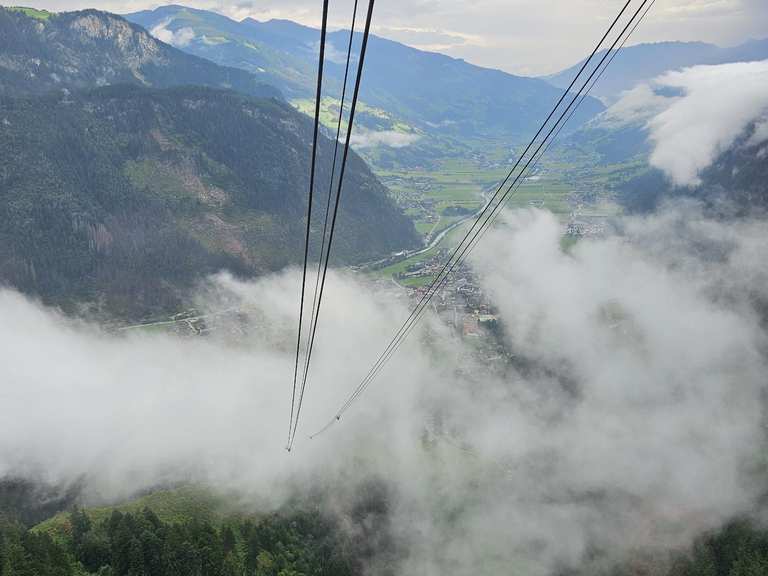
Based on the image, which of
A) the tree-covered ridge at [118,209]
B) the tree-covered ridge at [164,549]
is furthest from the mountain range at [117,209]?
the tree-covered ridge at [164,549]

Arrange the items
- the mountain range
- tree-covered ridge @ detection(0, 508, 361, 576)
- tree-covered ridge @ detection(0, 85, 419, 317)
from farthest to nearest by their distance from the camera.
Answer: tree-covered ridge @ detection(0, 85, 419, 317) < the mountain range < tree-covered ridge @ detection(0, 508, 361, 576)

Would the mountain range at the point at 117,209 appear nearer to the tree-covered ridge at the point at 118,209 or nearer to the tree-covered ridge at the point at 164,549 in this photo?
the tree-covered ridge at the point at 118,209

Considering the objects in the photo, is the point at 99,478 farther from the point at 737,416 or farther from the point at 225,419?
the point at 737,416

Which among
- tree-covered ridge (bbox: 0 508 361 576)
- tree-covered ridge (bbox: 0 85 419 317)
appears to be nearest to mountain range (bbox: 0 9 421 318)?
tree-covered ridge (bbox: 0 85 419 317)

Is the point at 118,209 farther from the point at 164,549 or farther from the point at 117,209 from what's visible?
the point at 164,549

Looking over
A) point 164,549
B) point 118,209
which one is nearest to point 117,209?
point 118,209

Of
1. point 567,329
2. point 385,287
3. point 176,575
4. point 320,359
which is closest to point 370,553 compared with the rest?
point 176,575

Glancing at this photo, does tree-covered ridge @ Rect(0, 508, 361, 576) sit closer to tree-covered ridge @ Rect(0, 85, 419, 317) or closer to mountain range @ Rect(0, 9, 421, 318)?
mountain range @ Rect(0, 9, 421, 318)
